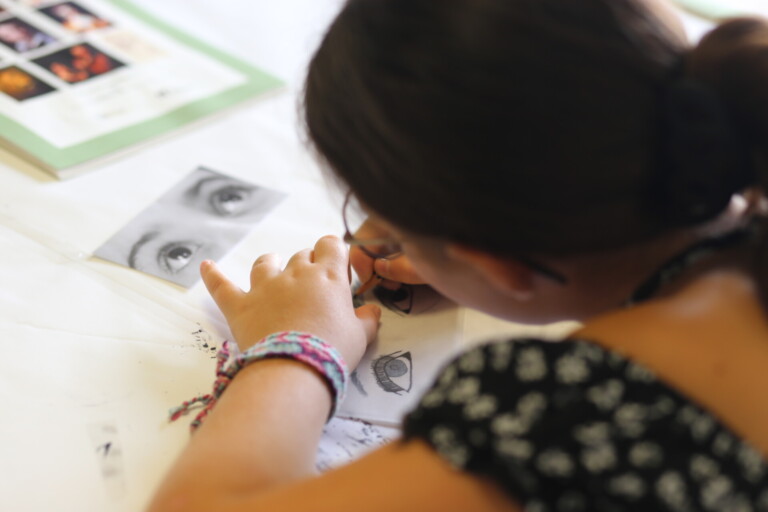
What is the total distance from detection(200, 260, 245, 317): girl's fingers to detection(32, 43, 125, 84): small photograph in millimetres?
342

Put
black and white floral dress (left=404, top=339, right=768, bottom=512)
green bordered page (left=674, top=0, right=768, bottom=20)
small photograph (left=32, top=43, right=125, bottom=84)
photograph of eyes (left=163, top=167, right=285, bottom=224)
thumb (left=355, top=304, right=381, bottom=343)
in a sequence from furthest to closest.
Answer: green bordered page (left=674, top=0, right=768, bottom=20)
small photograph (left=32, top=43, right=125, bottom=84)
photograph of eyes (left=163, top=167, right=285, bottom=224)
thumb (left=355, top=304, right=381, bottom=343)
black and white floral dress (left=404, top=339, right=768, bottom=512)

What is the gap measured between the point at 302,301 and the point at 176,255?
0.48 feet

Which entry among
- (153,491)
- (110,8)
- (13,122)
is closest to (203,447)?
(153,491)

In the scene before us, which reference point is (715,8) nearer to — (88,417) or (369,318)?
(369,318)

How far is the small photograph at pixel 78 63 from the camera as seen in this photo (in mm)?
831

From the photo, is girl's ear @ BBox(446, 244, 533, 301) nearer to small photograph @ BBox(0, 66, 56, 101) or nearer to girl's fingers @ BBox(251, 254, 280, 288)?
girl's fingers @ BBox(251, 254, 280, 288)

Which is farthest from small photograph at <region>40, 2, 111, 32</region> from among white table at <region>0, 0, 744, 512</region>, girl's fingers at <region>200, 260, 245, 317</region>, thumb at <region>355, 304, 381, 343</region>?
thumb at <region>355, 304, 381, 343</region>

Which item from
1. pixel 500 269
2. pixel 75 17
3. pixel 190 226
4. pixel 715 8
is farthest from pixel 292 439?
pixel 715 8

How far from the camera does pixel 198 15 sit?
3.25 feet

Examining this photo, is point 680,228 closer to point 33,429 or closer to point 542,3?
point 542,3

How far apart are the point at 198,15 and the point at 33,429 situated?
653mm

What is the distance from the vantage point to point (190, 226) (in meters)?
0.69

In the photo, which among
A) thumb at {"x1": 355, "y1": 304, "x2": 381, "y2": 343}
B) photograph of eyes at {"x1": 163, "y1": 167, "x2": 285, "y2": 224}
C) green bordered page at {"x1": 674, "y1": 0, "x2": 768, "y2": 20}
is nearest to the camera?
thumb at {"x1": 355, "y1": 304, "x2": 381, "y2": 343}

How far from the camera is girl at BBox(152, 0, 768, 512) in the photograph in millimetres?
382
